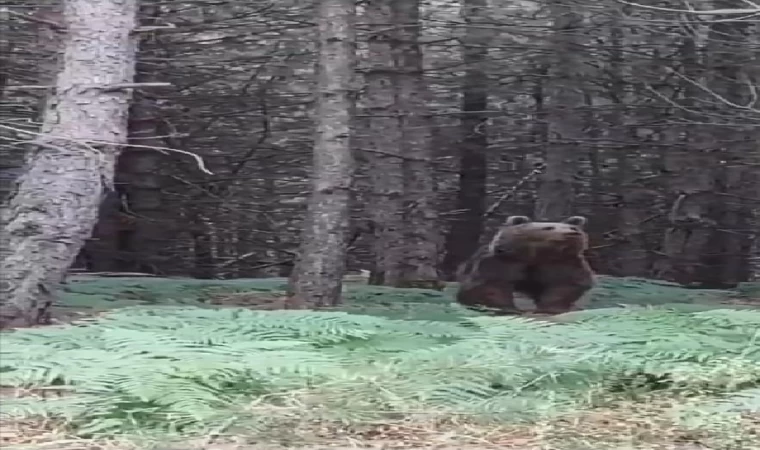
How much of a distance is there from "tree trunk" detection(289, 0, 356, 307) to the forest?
0.5 inches

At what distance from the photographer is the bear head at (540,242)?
5949mm

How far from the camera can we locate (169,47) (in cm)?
887

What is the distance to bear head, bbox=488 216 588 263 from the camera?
19.5ft

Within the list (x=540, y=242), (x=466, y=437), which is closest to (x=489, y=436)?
(x=466, y=437)

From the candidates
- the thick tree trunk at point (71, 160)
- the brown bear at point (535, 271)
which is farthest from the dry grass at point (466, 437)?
the brown bear at point (535, 271)

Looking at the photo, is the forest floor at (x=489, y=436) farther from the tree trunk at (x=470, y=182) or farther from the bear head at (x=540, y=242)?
the tree trunk at (x=470, y=182)

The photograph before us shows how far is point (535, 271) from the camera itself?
614 cm

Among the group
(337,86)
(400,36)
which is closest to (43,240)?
(337,86)

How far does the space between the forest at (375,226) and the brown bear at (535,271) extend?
19 mm

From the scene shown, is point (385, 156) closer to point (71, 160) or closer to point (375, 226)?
point (375, 226)

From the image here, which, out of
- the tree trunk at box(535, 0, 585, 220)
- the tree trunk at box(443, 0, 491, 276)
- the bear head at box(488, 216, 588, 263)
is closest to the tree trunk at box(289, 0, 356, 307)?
the bear head at box(488, 216, 588, 263)

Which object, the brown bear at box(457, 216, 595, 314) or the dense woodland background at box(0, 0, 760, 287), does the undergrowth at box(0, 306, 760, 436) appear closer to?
the brown bear at box(457, 216, 595, 314)

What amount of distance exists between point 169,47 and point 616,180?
5.04m

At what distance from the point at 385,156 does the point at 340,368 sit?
132 inches
